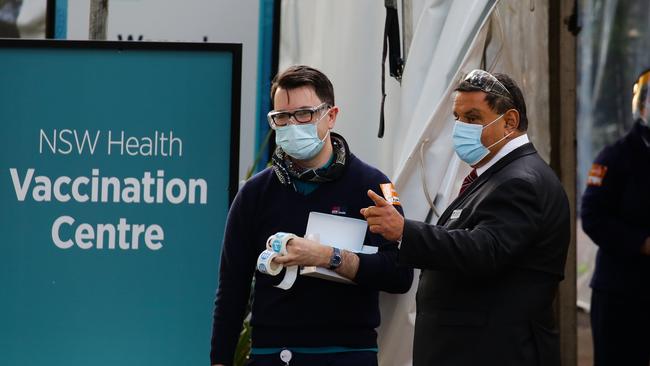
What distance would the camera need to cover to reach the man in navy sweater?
137 inches

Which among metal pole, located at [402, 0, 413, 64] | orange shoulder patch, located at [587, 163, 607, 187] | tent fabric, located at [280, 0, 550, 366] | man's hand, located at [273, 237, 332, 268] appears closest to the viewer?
man's hand, located at [273, 237, 332, 268]

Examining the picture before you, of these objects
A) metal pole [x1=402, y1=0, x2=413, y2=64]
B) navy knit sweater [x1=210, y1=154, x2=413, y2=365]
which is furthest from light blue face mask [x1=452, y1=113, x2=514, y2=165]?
metal pole [x1=402, y1=0, x2=413, y2=64]

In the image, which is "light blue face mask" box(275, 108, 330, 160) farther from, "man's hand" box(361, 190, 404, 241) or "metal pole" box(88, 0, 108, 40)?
"metal pole" box(88, 0, 108, 40)

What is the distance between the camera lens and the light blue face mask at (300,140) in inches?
140

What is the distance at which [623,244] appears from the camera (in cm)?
524

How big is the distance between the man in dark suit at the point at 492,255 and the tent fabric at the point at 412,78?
0.57 m

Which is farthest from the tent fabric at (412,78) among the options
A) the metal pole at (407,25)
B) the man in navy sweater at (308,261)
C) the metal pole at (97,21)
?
the metal pole at (97,21)

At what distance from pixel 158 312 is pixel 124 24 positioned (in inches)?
85.6

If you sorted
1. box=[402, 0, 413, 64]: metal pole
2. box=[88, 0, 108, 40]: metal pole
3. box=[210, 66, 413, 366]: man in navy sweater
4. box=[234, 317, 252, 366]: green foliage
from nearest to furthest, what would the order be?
box=[210, 66, 413, 366]: man in navy sweater
box=[88, 0, 108, 40]: metal pole
box=[402, 0, 413, 64]: metal pole
box=[234, 317, 252, 366]: green foliage

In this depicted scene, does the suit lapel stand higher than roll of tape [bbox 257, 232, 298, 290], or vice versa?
the suit lapel

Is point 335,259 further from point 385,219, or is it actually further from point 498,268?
point 498,268

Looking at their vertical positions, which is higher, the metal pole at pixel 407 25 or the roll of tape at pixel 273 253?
the metal pole at pixel 407 25

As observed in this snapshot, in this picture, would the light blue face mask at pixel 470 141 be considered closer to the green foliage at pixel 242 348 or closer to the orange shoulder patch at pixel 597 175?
the green foliage at pixel 242 348

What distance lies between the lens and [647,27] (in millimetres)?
11156
